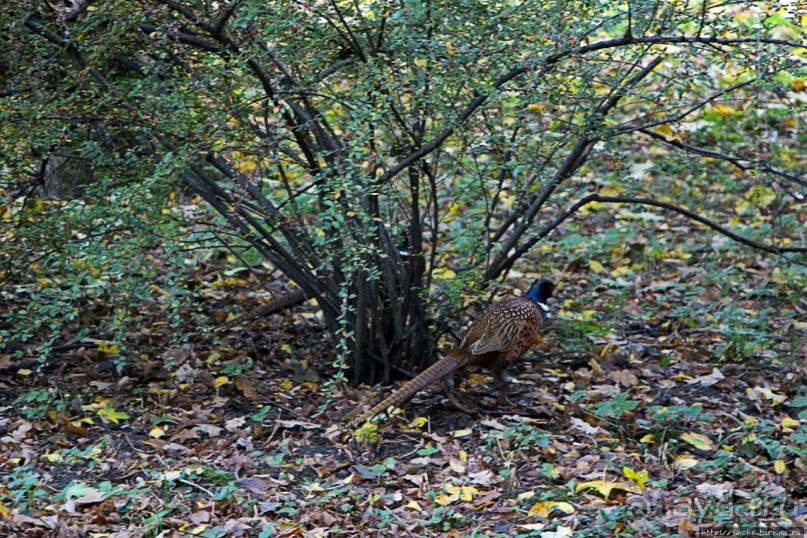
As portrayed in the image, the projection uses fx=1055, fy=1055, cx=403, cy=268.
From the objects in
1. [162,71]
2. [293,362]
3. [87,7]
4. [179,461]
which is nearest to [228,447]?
[179,461]

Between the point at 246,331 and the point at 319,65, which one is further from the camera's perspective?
the point at 246,331

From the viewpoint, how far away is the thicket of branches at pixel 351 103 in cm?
491

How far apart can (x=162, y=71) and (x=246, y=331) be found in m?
2.22

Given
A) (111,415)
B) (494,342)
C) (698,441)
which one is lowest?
(698,441)

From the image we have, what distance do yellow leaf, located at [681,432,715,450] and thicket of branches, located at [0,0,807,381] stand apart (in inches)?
48.4

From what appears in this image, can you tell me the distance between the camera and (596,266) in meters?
8.45

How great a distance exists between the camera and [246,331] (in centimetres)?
710

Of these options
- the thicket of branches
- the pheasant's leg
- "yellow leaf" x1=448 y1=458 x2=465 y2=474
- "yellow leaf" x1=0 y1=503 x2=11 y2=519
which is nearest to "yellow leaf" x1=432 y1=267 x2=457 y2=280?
the thicket of branches

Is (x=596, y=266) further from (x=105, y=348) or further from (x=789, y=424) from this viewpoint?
(x=105, y=348)

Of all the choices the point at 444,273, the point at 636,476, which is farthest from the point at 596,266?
the point at 636,476

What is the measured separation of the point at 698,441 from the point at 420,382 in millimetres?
1483

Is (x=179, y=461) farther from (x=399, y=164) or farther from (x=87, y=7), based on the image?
(x=87, y=7)

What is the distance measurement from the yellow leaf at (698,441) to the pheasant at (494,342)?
1.13 meters

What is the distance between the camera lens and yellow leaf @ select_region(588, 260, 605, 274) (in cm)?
841
